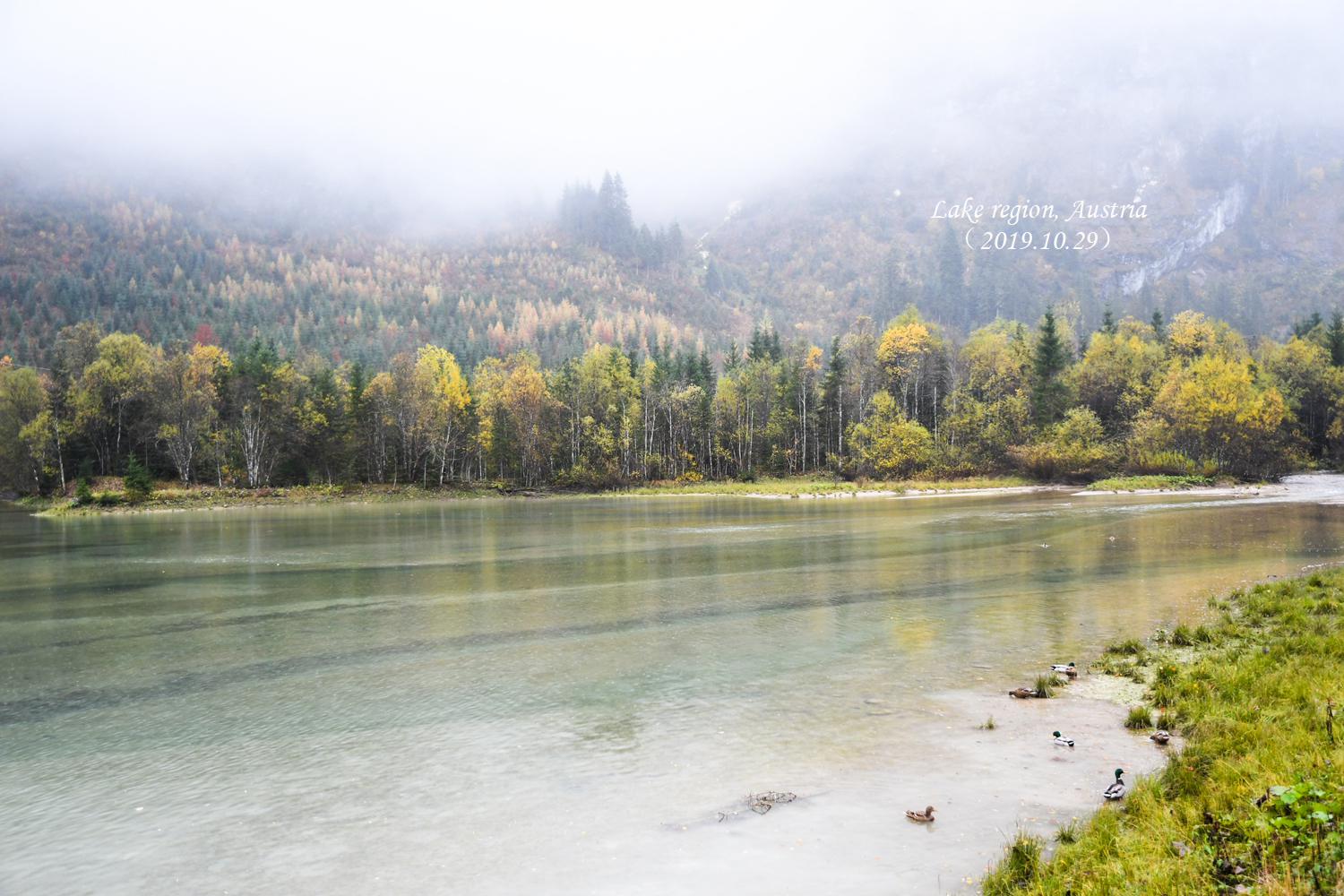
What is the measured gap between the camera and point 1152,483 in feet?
230

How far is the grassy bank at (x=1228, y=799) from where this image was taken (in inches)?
195

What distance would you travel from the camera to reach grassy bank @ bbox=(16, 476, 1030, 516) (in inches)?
2719

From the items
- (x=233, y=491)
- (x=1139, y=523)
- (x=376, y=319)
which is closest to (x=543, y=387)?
(x=233, y=491)

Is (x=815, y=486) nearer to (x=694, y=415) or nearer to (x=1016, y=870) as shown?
(x=694, y=415)

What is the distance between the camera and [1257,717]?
28.3 feet

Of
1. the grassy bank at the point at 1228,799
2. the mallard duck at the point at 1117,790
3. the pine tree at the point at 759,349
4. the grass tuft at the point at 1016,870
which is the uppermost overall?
the pine tree at the point at 759,349

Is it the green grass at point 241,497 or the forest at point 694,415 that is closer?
the green grass at point 241,497

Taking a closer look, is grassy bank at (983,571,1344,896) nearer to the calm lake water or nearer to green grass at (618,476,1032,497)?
the calm lake water

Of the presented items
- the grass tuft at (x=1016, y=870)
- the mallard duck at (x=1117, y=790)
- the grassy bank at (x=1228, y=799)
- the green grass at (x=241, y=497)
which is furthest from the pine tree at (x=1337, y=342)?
the grass tuft at (x=1016, y=870)

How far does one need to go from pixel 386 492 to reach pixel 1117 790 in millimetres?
84875

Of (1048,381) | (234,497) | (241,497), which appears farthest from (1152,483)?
(234,497)

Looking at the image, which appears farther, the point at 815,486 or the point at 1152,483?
the point at 815,486

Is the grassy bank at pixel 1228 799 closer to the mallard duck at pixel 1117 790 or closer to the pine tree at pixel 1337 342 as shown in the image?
the mallard duck at pixel 1117 790

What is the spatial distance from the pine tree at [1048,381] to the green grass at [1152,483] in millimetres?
15054
